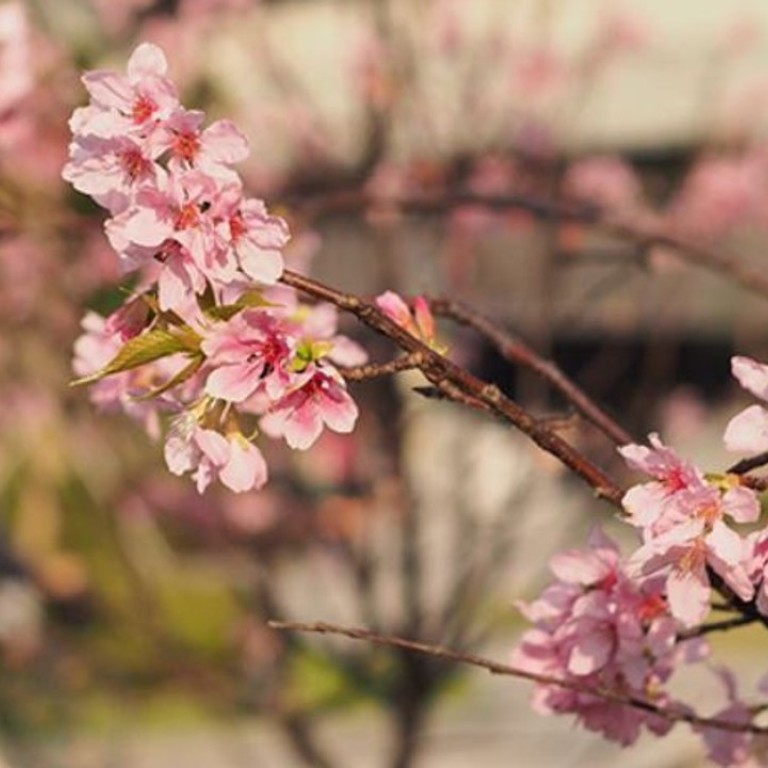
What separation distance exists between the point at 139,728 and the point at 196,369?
723 cm

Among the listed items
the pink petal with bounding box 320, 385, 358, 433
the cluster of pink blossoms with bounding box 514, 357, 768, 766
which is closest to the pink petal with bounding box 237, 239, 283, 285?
the pink petal with bounding box 320, 385, 358, 433

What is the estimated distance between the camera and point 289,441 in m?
1.53

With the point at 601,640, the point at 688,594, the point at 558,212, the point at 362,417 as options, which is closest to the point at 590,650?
the point at 601,640

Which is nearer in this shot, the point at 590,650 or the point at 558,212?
the point at 590,650

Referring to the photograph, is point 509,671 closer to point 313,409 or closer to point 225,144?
point 313,409

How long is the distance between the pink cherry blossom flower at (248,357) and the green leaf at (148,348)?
0.07 feet

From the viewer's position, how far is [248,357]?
1525 millimetres

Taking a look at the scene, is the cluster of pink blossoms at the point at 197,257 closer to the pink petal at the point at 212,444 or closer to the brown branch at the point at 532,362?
the pink petal at the point at 212,444

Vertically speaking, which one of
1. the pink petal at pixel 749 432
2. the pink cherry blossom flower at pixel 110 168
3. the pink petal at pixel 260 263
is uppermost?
the pink cherry blossom flower at pixel 110 168

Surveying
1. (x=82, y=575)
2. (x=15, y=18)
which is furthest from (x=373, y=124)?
(x=82, y=575)

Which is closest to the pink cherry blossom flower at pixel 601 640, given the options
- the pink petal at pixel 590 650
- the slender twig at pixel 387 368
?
the pink petal at pixel 590 650

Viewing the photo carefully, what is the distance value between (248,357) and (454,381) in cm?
17

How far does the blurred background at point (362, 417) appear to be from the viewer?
209 inches

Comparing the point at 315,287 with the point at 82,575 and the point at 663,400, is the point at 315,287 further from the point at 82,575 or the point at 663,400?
the point at 663,400
